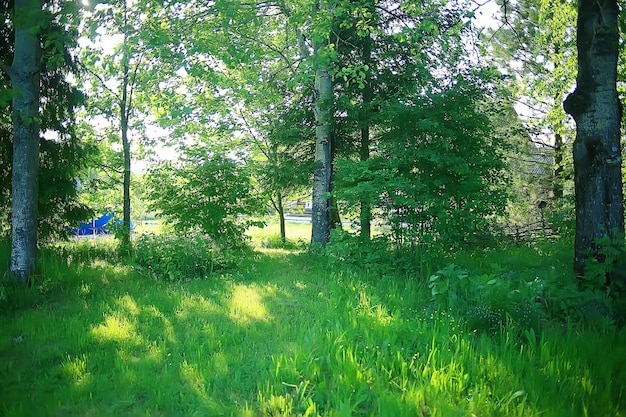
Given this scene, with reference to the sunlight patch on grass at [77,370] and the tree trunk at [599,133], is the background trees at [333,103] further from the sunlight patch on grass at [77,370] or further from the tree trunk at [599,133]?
the sunlight patch on grass at [77,370]

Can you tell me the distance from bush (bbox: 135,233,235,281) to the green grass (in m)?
1.72

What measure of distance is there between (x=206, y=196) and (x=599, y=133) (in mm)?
8253

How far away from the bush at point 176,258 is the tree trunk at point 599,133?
620cm

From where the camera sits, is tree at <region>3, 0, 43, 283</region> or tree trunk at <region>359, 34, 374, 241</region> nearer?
tree at <region>3, 0, 43, 283</region>

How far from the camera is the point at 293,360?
3346 millimetres

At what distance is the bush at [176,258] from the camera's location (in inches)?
283

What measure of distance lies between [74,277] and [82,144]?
3.87 metres

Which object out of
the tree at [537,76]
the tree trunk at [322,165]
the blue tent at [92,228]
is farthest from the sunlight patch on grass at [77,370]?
the tree at [537,76]

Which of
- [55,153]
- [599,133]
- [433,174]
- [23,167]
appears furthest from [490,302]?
[55,153]

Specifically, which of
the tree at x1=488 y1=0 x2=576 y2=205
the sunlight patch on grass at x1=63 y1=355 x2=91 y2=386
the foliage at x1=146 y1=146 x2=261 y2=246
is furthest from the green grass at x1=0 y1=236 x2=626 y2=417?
the tree at x1=488 y1=0 x2=576 y2=205

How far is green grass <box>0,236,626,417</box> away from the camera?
2.71 meters

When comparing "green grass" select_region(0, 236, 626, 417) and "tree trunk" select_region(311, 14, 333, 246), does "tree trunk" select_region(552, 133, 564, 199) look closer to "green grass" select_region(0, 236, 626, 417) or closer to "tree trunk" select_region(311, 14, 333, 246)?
"tree trunk" select_region(311, 14, 333, 246)

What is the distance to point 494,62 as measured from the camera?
15.7m

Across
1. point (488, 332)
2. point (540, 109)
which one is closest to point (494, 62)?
point (540, 109)
